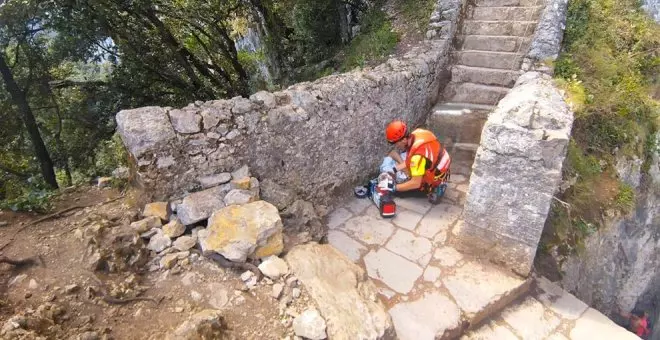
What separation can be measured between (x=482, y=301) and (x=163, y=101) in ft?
27.5

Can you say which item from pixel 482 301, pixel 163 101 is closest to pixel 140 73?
pixel 163 101

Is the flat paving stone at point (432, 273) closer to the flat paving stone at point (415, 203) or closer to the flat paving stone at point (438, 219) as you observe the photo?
the flat paving stone at point (438, 219)

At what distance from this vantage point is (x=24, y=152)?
336 inches

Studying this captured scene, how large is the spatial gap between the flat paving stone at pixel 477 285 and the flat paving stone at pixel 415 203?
1044 millimetres

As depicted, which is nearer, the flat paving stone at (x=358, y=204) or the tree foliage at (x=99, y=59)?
the flat paving stone at (x=358, y=204)

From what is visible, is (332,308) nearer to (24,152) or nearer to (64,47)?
(64,47)

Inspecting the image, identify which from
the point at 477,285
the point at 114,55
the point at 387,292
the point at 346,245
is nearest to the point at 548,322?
the point at 477,285

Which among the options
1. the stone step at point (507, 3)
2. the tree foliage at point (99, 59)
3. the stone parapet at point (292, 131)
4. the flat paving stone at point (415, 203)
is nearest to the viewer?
the stone parapet at point (292, 131)

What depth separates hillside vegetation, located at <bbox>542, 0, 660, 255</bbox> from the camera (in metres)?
4.85

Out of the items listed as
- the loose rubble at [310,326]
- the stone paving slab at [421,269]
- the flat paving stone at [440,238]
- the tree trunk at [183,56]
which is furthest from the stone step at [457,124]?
the tree trunk at [183,56]

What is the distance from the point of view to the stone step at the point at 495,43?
6242mm

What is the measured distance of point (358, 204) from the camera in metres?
5.12

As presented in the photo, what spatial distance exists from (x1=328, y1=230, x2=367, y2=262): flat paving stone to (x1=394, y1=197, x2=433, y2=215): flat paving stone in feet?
3.31

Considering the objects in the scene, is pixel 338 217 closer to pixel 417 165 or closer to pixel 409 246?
pixel 409 246
